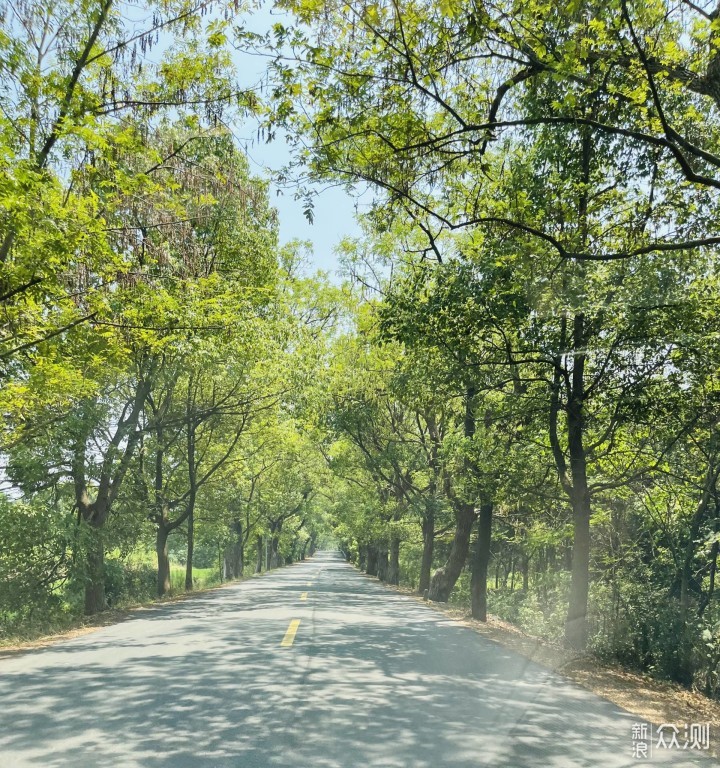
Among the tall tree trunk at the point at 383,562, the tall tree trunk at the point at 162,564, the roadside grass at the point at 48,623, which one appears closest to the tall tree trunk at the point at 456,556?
the tall tree trunk at the point at 162,564

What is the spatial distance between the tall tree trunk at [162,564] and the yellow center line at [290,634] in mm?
11899

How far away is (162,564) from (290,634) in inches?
589

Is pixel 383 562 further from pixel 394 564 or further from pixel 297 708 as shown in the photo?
pixel 297 708

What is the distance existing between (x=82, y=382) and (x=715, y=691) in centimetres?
1408

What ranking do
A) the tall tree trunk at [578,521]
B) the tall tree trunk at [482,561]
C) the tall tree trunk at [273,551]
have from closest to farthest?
the tall tree trunk at [578,521] < the tall tree trunk at [482,561] < the tall tree trunk at [273,551]

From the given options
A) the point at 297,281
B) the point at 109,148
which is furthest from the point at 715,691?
the point at 297,281

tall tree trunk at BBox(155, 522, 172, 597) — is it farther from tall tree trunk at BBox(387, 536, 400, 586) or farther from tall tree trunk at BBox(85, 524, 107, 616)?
tall tree trunk at BBox(387, 536, 400, 586)

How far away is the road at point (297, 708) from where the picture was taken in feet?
16.2

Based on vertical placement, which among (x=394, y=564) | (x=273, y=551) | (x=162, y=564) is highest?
(x=162, y=564)

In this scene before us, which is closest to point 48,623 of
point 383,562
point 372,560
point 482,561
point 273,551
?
point 482,561

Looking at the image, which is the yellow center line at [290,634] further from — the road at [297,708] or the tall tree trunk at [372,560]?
the tall tree trunk at [372,560]

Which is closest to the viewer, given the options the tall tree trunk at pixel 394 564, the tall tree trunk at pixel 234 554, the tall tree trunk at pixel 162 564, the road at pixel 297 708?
the road at pixel 297 708

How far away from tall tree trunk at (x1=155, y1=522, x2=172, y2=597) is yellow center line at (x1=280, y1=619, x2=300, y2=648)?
1190 cm

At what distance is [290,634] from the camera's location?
37.7 ft
